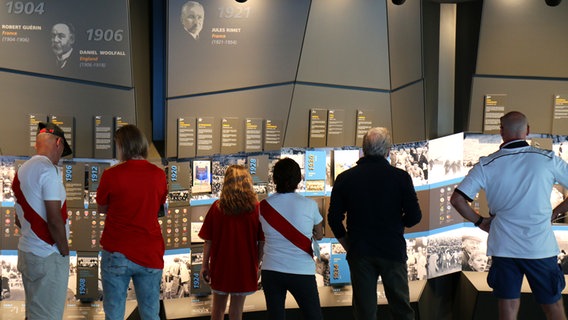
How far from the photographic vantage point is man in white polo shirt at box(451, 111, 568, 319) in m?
4.16

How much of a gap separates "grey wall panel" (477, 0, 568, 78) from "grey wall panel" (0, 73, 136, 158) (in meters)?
2.86

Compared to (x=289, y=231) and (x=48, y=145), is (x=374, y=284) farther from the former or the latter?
(x=48, y=145)

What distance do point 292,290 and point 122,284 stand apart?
0.95 meters

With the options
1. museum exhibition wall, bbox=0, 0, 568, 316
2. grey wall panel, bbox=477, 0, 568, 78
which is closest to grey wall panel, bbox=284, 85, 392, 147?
museum exhibition wall, bbox=0, 0, 568, 316

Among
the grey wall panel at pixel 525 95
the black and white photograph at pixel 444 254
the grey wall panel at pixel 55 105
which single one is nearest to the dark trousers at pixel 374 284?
the black and white photograph at pixel 444 254

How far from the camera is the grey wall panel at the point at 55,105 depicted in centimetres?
499

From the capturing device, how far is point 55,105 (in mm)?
5047

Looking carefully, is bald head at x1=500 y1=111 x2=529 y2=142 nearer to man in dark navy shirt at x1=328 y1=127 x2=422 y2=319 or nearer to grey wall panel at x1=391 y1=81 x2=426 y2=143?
man in dark navy shirt at x1=328 y1=127 x2=422 y2=319

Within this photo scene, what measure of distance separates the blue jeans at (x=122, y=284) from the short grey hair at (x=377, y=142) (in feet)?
4.64

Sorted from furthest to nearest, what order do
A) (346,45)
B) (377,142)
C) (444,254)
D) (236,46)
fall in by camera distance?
(444,254) < (346,45) < (236,46) < (377,142)

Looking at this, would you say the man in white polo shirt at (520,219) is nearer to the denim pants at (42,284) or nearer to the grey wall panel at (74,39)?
the denim pants at (42,284)

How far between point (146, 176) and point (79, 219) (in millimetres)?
1354

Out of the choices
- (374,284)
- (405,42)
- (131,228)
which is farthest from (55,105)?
(405,42)

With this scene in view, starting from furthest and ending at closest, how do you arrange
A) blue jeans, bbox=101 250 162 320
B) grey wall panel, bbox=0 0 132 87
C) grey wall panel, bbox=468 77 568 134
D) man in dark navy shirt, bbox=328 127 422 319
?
grey wall panel, bbox=468 77 568 134 → grey wall panel, bbox=0 0 132 87 → man in dark navy shirt, bbox=328 127 422 319 → blue jeans, bbox=101 250 162 320
